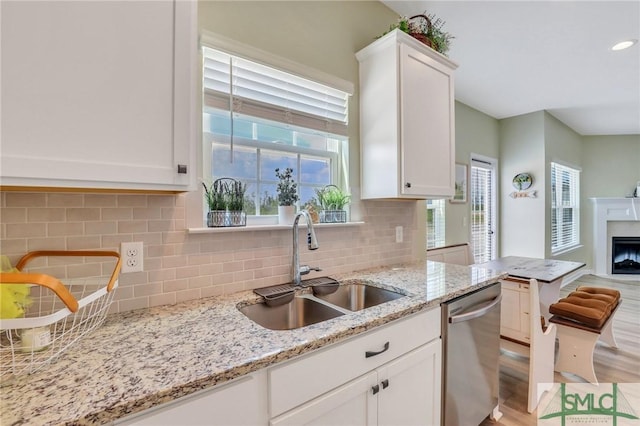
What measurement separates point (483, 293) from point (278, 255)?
3.66 ft

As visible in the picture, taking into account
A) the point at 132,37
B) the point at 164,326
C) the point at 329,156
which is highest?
the point at 132,37

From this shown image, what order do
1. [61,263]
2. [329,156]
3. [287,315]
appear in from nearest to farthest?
[61,263], [287,315], [329,156]

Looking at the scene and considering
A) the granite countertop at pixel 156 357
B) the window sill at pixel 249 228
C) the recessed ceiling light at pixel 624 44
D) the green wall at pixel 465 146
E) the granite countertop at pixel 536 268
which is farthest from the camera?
the green wall at pixel 465 146

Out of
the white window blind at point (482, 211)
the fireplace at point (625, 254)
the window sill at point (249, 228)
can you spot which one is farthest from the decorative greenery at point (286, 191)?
the fireplace at point (625, 254)

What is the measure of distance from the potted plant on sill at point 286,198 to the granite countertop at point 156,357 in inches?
18.2

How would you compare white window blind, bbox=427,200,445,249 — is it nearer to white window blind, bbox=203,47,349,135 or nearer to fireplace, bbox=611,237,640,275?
white window blind, bbox=203,47,349,135

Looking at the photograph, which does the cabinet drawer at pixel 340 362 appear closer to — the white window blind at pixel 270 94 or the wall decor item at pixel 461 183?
the white window blind at pixel 270 94

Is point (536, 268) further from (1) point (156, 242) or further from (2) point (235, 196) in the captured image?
(1) point (156, 242)

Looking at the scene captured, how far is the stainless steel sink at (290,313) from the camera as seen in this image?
1.32m

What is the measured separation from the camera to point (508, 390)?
216cm

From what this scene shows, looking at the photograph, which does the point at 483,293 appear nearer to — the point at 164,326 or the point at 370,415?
the point at 370,415

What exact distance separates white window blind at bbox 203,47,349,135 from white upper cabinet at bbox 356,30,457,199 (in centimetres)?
21

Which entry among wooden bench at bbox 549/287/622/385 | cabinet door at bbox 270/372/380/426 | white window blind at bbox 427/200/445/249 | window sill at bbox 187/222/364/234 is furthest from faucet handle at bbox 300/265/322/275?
white window blind at bbox 427/200/445/249

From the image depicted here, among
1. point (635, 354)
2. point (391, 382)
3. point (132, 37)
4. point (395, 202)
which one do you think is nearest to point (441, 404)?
point (391, 382)
